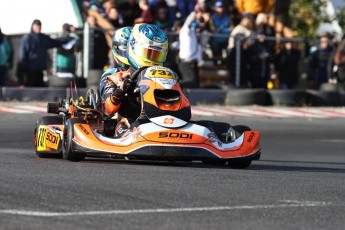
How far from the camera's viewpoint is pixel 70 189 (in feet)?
22.4

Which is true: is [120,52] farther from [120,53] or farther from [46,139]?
[46,139]

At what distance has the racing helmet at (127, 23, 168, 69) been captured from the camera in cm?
991

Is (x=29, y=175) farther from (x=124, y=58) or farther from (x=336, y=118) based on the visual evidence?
(x=336, y=118)

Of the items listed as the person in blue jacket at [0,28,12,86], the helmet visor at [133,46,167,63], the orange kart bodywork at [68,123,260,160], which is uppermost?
the helmet visor at [133,46,167,63]

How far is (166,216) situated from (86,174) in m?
2.11

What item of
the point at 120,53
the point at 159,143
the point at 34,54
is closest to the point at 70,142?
the point at 159,143

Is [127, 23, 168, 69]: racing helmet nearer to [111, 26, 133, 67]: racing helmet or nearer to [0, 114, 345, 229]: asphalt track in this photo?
[111, 26, 133, 67]: racing helmet

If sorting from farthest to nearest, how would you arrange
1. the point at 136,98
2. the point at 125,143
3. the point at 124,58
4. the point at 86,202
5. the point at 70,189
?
1. the point at 124,58
2. the point at 136,98
3. the point at 125,143
4. the point at 70,189
5. the point at 86,202

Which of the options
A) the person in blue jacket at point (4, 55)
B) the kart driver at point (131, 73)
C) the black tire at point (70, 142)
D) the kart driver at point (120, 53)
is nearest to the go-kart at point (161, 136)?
the black tire at point (70, 142)

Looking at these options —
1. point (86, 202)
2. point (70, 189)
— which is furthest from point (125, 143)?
point (86, 202)

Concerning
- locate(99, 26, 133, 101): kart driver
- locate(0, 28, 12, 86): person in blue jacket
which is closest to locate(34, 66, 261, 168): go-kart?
locate(99, 26, 133, 101): kart driver

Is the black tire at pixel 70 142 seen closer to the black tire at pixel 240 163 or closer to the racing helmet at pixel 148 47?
the racing helmet at pixel 148 47

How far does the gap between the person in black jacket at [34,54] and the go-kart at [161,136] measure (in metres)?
7.96

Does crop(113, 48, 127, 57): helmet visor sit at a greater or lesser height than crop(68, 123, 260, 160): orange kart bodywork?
greater
